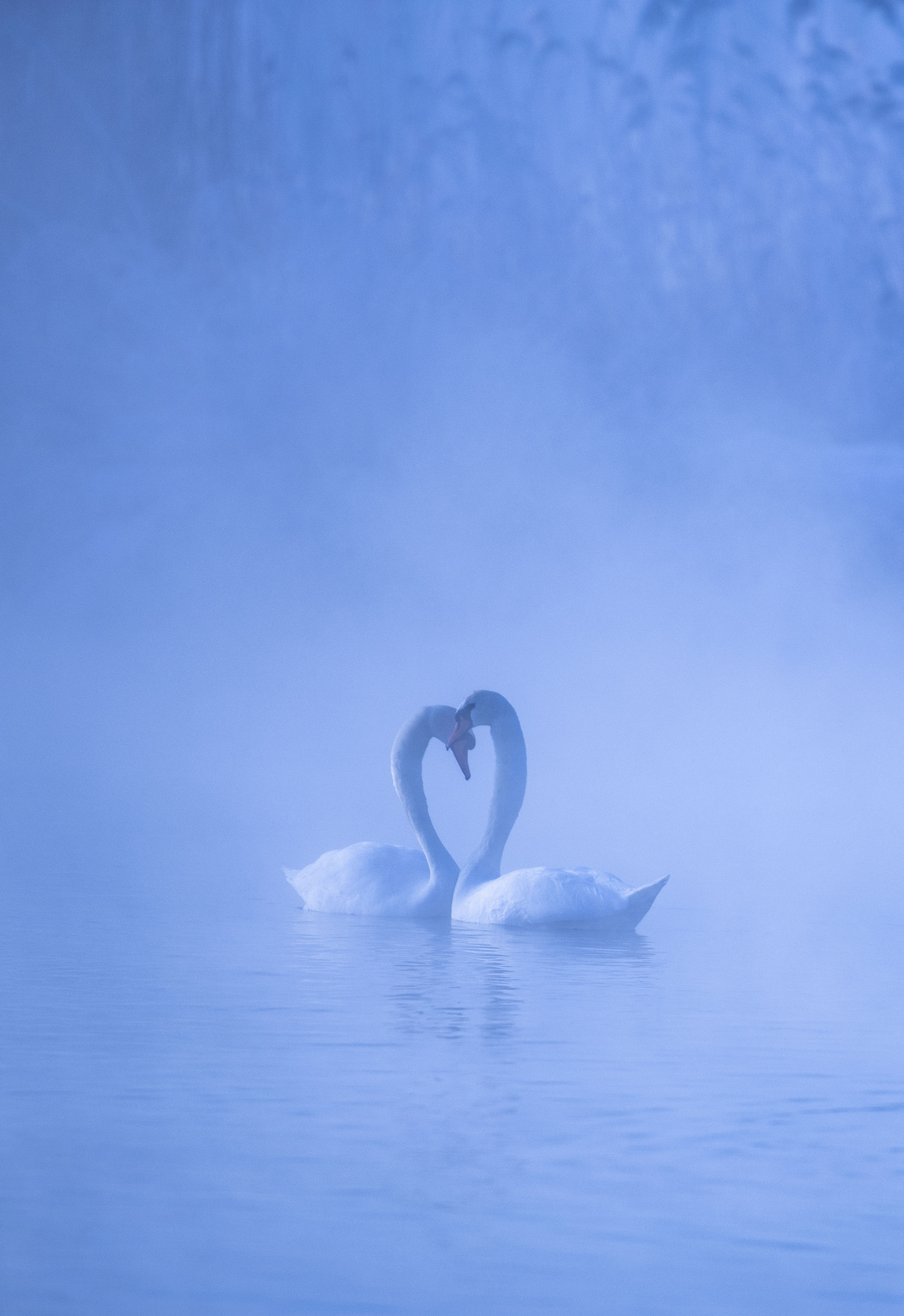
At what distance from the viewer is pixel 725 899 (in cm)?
837

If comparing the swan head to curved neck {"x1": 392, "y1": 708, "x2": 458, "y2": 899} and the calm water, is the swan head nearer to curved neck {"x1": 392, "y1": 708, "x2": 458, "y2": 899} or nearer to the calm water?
curved neck {"x1": 392, "y1": 708, "x2": 458, "y2": 899}

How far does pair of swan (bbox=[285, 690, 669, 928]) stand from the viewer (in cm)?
641

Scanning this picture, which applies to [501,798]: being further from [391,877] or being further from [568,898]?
[568,898]

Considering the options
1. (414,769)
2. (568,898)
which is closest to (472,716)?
(414,769)

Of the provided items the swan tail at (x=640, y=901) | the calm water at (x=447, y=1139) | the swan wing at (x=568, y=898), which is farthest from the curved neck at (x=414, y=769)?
the calm water at (x=447, y=1139)

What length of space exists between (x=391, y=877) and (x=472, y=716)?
826 millimetres

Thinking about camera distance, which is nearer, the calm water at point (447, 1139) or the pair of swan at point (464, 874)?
the calm water at point (447, 1139)

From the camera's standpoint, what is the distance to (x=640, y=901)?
6.34 meters

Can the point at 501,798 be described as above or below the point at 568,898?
above

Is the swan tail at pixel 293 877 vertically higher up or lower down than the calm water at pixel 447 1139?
higher up

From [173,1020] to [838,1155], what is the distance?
188 centimetres

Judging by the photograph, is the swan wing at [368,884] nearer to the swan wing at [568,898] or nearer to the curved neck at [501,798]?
the curved neck at [501,798]

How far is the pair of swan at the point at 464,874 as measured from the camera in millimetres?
6414

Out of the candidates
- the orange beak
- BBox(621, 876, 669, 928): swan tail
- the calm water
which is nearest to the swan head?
the orange beak
